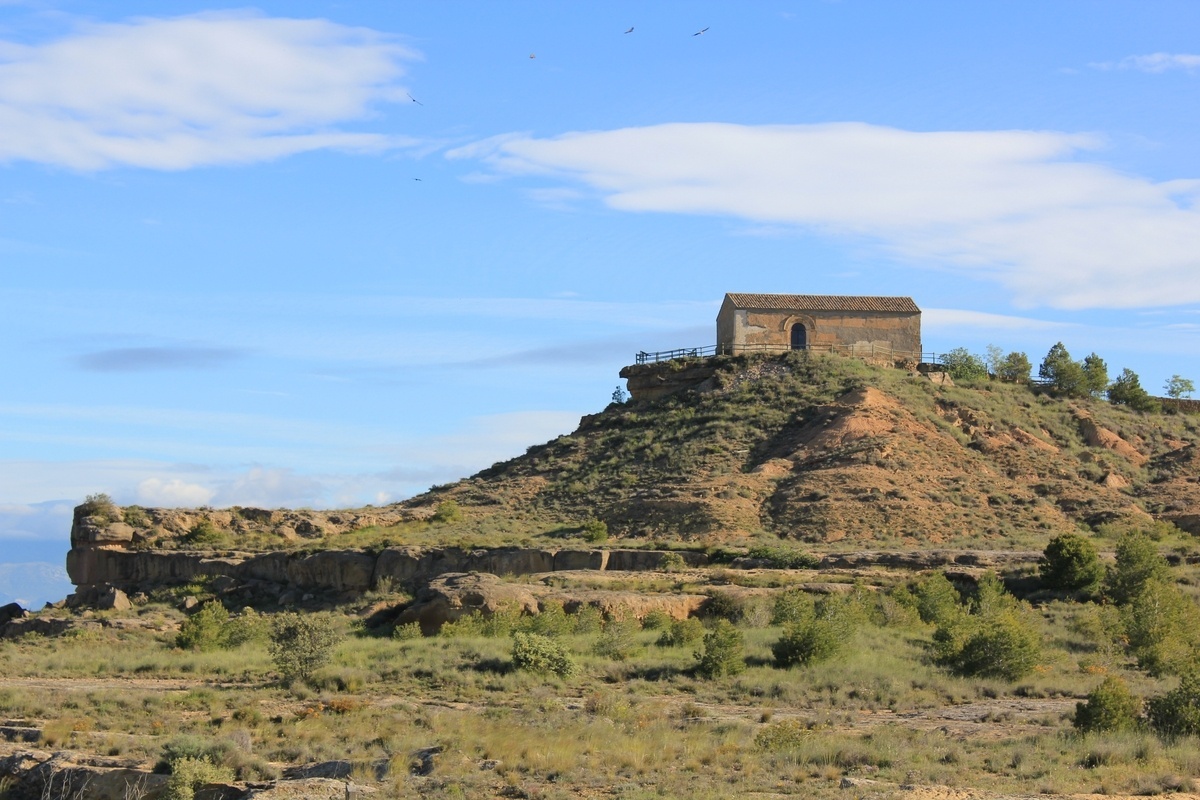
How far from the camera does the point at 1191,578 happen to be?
32.7 meters

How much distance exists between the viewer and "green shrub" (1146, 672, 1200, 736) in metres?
Result: 18.4

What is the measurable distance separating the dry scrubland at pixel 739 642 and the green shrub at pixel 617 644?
0.32 ft

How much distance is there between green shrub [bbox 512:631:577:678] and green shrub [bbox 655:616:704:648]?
3499 mm

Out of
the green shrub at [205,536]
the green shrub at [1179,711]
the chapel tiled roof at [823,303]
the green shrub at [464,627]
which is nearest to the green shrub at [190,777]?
the green shrub at [464,627]

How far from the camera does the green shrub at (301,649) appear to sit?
2427 cm

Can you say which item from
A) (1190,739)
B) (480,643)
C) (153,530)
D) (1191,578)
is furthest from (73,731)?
(153,530)

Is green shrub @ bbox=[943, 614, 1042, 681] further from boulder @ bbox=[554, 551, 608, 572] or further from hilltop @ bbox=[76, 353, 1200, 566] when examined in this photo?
hilltop @ bbox=[76, 353, 1200, 566]

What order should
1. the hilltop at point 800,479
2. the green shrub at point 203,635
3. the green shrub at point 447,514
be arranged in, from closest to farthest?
1. the green shrub at point 203,635
2. the hilltop at point 800,479
3. the green shrub at point 447,514

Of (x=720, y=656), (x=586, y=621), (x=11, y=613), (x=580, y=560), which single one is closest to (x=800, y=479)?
(x=580, y=560)

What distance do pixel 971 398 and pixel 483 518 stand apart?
63.4 feet

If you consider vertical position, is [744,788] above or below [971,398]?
below

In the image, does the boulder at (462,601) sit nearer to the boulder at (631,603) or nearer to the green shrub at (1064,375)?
the boulder at (631,603)

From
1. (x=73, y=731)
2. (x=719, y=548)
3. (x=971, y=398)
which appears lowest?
(x=73, y=731)

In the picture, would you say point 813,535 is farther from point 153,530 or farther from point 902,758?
point 902,758
